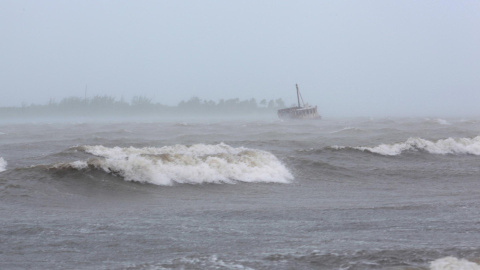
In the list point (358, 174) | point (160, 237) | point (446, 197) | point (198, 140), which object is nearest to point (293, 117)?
point (198, 140)

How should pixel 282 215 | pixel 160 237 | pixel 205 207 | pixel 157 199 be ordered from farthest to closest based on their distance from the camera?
pixel 157 199
pixel 205 207
pixel 282 215
pixel 160 237

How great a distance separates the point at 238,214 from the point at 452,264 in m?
4.28

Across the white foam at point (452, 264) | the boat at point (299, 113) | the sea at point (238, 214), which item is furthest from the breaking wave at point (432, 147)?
the boat at point (299, 113)

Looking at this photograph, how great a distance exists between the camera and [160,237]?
7.32 metres

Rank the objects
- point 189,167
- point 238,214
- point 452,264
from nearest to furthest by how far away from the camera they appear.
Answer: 1. point 452,264
2. point 238,214
3. point 189,167

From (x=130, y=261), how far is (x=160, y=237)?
46.5 inches

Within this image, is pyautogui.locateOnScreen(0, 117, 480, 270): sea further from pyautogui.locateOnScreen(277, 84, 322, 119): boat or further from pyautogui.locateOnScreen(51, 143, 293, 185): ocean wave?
pyautogui.locateOnScreen(277, 84, 322, 119): boat

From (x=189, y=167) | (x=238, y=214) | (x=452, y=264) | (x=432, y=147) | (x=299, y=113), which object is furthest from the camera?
(x=299, y=113)

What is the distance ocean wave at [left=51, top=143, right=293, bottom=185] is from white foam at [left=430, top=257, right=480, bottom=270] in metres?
9.12

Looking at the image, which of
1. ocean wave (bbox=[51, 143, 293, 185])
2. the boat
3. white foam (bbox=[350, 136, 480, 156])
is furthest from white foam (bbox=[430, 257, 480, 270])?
the boat

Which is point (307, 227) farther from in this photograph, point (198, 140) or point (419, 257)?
point (198, 140)

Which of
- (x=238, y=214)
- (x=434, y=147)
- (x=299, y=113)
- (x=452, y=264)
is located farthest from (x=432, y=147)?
(x=299, y=113)

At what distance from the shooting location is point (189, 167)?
15.1 m

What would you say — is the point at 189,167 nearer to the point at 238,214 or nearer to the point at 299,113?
the point at 238,214
